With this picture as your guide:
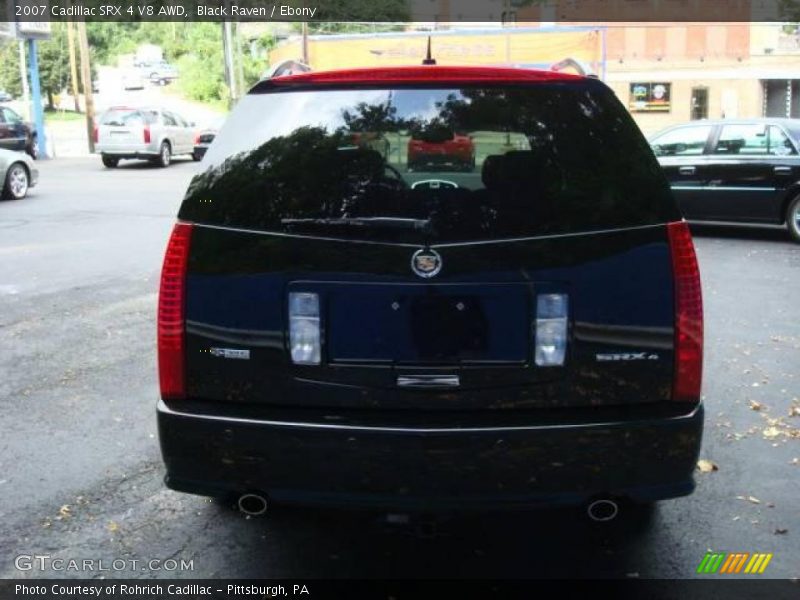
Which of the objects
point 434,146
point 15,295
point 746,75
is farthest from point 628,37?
point 434,146

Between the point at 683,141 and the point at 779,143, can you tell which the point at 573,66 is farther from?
the point at 683,141

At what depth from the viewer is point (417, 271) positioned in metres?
2.71

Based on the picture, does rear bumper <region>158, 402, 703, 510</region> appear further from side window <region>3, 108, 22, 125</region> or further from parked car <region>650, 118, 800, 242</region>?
side window <region>3, 108, 22, 125</region>

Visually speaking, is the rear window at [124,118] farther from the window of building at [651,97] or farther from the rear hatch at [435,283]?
the window of building at [651,97]

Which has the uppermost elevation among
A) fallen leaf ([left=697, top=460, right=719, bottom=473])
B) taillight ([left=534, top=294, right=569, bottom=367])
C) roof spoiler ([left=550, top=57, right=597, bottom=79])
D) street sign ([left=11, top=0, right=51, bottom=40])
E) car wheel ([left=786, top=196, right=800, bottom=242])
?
street sign ([left=11, top=0, right=51, bottom=40])

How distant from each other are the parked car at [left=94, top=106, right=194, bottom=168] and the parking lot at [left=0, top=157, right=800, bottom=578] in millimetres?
17670

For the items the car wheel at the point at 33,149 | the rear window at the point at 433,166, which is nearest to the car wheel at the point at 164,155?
the car wheel at the point at 33,149

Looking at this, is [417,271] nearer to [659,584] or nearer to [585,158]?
[585,158]

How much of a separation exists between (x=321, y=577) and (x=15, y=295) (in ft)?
19.7

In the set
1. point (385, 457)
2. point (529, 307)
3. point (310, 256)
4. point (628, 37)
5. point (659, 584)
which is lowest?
point (659, 584)

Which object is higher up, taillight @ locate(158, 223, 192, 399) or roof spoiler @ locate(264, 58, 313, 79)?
roof spoiler @ locate(264, 58, 313, 79)

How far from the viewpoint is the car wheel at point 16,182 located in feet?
53.9

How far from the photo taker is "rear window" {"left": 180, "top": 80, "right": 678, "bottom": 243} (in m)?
2.76

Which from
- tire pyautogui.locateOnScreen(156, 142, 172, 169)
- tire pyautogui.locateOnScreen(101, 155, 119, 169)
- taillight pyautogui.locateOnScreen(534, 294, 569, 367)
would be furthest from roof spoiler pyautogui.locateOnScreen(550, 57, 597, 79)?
tire pyautogui.locateOnScreen(101, 155, 119, 169)
